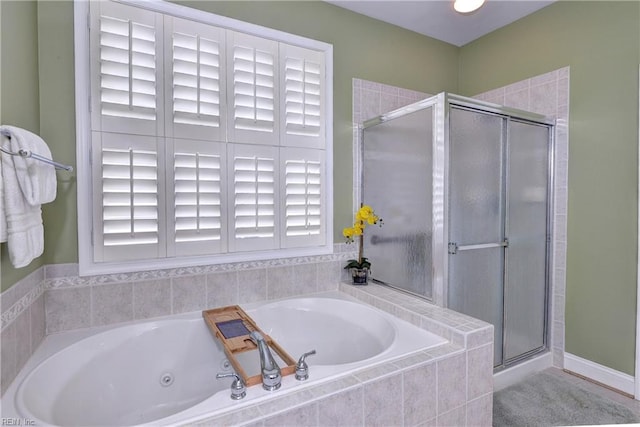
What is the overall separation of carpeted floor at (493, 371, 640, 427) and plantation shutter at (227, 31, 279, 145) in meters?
2.20

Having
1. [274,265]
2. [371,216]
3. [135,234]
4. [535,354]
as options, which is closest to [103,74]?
[135,234]

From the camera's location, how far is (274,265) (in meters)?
2.20

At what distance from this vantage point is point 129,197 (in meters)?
1.78

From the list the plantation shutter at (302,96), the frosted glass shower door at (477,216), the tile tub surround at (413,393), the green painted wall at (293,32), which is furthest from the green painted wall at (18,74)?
the frosted glass shower door at (477,216)

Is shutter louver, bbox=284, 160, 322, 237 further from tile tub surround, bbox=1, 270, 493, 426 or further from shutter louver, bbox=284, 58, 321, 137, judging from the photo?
Answer: tile tub surround, bbox=1, 270, 493, 426

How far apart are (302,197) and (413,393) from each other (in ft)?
4.56

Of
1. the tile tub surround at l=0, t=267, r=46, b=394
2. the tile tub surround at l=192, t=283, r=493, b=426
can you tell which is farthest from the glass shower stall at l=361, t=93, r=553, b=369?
the tile tub surround at l=0, t=267, r=46, b=394

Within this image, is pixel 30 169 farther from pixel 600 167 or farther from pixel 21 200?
pixel 600 167

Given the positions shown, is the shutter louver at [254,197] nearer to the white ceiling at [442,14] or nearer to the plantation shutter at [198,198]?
the plantation shutter at [198,198]

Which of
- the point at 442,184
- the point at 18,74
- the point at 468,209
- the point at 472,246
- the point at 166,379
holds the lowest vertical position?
the point at 166,379

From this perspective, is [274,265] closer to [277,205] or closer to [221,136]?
[277,205]

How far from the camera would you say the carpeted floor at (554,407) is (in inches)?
71.3

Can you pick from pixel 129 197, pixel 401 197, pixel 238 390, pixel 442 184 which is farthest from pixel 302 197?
pixel 238 390

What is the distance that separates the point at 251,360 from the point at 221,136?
4.31 ft
